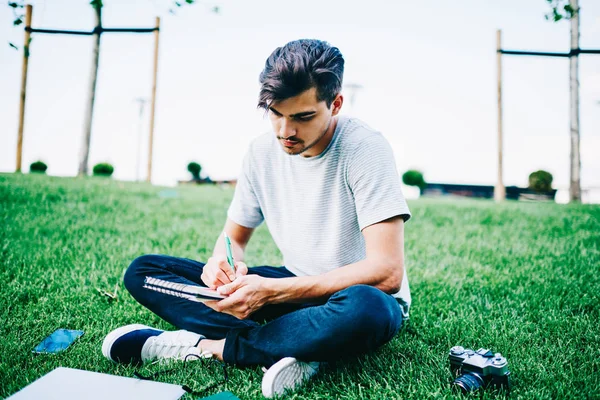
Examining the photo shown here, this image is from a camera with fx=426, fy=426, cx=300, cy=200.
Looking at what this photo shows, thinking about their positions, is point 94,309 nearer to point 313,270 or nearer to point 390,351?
point 313,270

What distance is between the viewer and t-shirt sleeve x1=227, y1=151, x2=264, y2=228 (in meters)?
2.55

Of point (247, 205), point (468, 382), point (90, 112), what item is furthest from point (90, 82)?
point (468, 382)

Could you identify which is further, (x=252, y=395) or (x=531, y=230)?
(x=531, y=230)

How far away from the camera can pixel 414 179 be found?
18.1 meters

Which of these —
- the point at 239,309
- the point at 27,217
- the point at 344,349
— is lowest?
the point at 344,349

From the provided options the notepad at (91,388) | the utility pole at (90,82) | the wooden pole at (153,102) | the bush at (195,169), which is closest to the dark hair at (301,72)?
the notepad at (91,388)

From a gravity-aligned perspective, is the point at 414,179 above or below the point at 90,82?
below

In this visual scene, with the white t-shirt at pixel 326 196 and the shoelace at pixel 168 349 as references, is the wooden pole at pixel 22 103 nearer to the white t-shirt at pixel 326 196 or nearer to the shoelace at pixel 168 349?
the white t-shirt at pixel 326 196

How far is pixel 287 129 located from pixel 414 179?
55.0 feet

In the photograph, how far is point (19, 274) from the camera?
3057 mm

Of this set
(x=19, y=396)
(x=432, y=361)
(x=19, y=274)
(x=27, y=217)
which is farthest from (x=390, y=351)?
(x=27, y=217)

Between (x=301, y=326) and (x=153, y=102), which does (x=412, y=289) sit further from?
(x=153, y=102)

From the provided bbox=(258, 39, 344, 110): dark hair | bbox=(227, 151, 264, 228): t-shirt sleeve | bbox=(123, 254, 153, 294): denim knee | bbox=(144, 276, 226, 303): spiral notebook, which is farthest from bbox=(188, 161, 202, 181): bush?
bbox=(258, 39, 344, 110): dark hair

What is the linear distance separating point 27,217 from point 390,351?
4.31 metres
